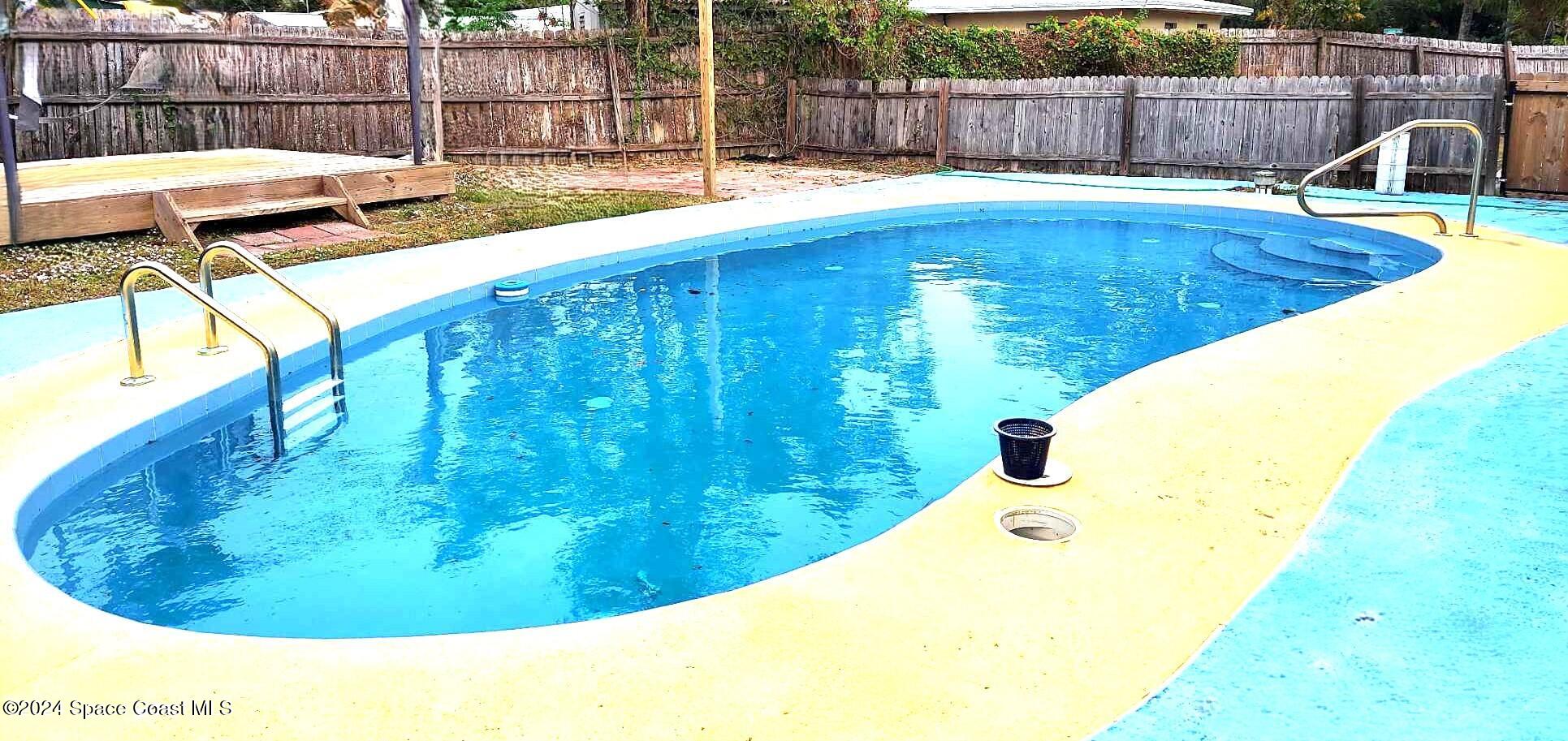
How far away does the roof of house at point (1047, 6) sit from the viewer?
22.9 meters

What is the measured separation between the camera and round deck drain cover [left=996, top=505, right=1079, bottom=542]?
3572mm

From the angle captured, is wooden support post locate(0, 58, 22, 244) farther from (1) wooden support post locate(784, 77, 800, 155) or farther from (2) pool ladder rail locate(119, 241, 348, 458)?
(1) wooden support post locate(784, 77, 800, 155)

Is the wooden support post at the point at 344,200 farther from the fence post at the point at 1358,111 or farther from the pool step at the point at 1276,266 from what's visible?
the fence post at the point at 1358,111

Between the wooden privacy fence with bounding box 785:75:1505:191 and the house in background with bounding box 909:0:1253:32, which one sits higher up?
the house in background with bounding box 909:0:1253:32

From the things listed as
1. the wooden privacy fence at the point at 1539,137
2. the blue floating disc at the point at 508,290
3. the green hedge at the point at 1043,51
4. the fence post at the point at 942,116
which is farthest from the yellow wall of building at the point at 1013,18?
the blue floating disc at the point at 508,290

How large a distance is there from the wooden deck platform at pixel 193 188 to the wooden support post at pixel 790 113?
6.84 metres

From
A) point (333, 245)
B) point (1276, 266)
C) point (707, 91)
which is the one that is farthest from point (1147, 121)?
point (333, 245)

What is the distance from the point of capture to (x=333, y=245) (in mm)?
8836

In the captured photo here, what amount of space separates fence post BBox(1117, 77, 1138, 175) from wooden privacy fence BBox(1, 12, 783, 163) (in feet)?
16.8

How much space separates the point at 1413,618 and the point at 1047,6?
71.6 feet

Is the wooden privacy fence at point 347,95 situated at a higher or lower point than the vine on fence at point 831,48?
lower

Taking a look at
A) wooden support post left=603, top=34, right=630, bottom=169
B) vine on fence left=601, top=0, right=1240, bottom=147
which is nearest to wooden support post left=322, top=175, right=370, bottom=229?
wooden support post left=603, top=34, right=630, bottom=169

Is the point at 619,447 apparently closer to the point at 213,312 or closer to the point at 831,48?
the point at 213,312

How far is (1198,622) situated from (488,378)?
435 centimetres
